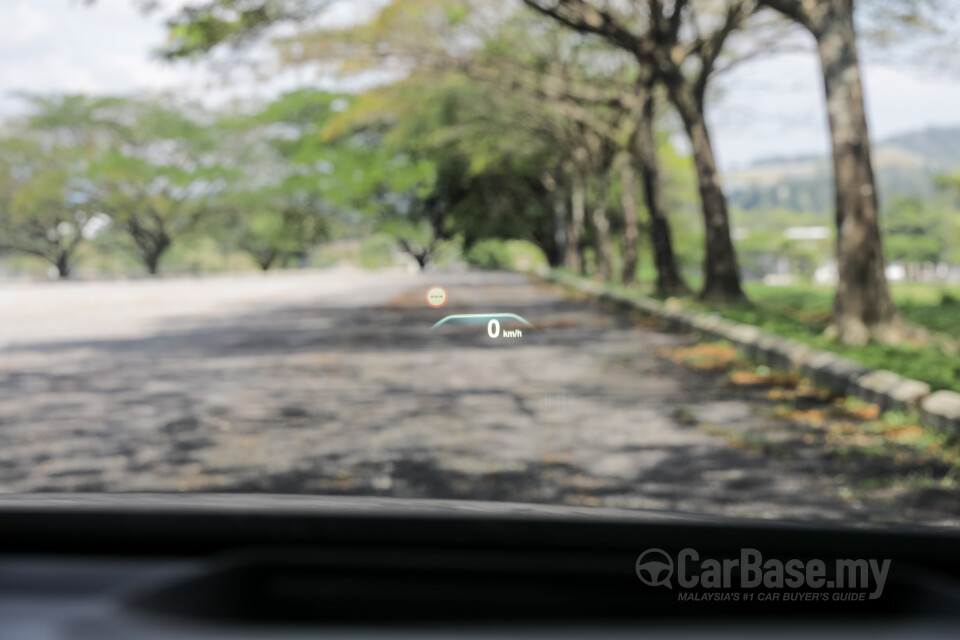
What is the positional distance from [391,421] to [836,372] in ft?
13.5

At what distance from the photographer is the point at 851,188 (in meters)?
12.4

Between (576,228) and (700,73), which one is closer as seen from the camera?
(700,73)

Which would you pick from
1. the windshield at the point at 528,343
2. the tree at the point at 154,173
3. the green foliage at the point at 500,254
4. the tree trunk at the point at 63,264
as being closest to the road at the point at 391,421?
the windshield at the point at 528,343

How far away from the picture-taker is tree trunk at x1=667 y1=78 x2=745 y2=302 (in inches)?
768

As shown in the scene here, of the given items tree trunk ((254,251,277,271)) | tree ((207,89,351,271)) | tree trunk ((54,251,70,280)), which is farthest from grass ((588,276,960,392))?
tree trunk ((254,251,277,271))

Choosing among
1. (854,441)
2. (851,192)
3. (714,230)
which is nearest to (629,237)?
(714,230)

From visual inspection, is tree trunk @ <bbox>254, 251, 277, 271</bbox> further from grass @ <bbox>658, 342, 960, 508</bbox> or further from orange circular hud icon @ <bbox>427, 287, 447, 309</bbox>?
orange circular hud icon @ <bbox>427, 287, 447, 309</bbox>

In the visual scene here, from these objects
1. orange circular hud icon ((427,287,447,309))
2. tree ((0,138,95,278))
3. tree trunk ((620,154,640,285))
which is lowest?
orange circular hud icon ((427,287,447,309))

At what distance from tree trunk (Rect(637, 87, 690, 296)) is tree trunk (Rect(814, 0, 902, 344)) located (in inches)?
418

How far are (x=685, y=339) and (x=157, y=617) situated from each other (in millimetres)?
13620

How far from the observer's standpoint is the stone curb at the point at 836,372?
7.22 meters

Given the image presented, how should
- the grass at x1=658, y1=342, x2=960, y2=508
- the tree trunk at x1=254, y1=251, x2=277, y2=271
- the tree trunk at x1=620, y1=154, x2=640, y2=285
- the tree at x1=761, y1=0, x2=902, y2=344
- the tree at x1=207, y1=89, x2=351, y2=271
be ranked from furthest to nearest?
the tree trunk at x1=254, y1=251, x2=277, y2=271
the tree at x1=207, y1=89, x2=351, y2=271
the tree trunk at x1=620, y1=154, x2=640, y2=285
the tree at x1=761, y1=0, x2=902, y2=344
the grass at x1=658, y1=342, x2=960, y2=508

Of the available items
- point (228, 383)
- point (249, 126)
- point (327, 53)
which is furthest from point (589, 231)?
point (228, 383)

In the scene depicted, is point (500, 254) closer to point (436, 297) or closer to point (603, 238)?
point (603, 238)
